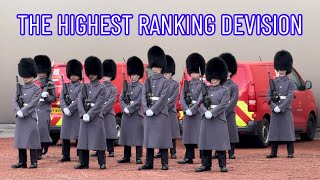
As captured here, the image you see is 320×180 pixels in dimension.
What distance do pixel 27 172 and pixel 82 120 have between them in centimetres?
110

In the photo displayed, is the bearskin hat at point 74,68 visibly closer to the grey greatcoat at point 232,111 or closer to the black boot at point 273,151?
the grey greatcoat at point 232,111

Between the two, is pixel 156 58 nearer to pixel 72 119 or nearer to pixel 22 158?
pixel 72 119

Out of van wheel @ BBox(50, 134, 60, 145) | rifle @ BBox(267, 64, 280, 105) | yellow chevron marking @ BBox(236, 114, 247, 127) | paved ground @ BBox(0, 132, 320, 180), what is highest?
rifle @ BBox(267, 64, 280, 105)

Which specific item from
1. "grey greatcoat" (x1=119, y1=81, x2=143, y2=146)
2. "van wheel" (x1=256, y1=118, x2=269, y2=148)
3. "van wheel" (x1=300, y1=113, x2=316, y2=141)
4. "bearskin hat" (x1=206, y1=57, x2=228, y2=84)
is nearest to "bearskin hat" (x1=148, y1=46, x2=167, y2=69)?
"bearskin hat" (x1=206, y1=57, x2=228, y2=84)

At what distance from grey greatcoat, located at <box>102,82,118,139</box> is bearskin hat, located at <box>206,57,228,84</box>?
1845mm

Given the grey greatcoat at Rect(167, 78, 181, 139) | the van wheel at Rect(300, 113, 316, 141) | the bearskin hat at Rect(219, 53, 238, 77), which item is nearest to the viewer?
the grey greatcoat at Rect(167, 78, 181, 139)

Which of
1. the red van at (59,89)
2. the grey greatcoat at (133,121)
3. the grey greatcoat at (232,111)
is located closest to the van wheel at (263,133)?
the grey greatcoat at (232,111)

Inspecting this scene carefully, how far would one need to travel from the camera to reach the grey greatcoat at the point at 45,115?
61.6 ft

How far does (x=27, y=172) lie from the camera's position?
1688 centimetres

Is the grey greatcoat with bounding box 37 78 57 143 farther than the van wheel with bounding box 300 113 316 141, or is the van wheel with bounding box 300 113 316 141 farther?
the van wheel with bounding box 300 113 316 141

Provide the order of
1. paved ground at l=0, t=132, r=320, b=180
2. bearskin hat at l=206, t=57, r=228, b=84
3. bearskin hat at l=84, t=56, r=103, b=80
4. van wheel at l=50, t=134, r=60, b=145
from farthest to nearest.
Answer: van wheel at l=50, t=134, r=60, b=145
bearskin hat at l=84, t=56, r=103, b=80
bearskin hat at l=206, t=57, r=228, b=84
paved ground at l=0, t=132, r=320, b=180

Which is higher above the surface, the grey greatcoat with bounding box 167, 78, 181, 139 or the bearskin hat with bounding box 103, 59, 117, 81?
the bearskin hat with bounding box 103, 59, 117, 81

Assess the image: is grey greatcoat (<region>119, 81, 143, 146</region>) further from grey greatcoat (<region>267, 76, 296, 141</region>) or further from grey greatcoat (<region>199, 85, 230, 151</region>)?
grey greatcoat (<region>267, 76, 296, 141</region>)

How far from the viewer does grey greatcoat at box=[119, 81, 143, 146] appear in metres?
18.2
